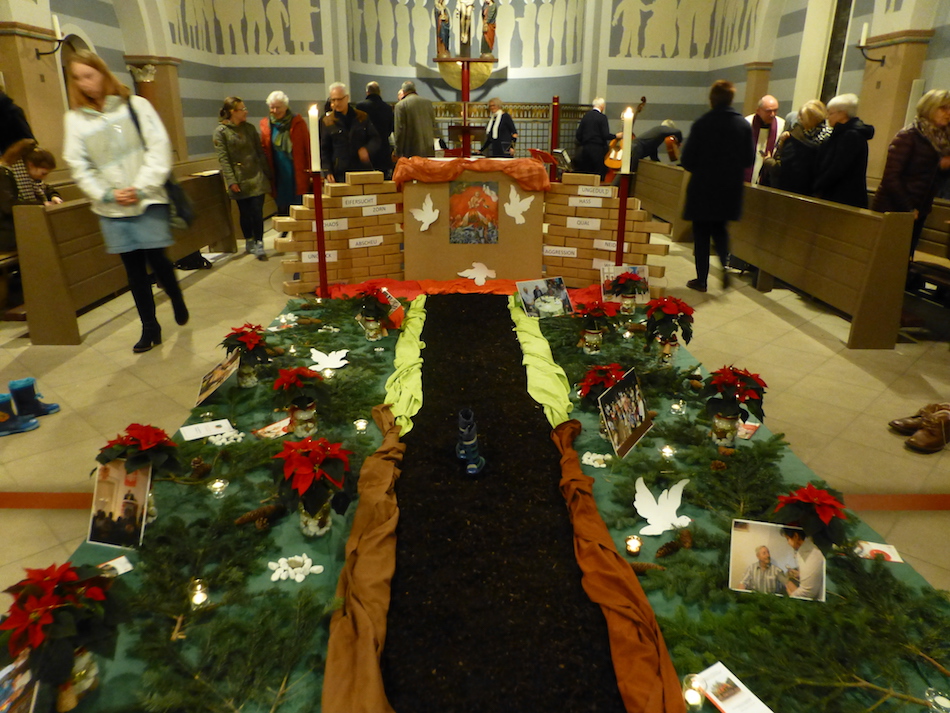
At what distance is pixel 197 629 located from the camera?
1.84m

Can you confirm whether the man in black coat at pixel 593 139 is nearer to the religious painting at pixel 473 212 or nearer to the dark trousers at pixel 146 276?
the religious painting at pixel 473 212

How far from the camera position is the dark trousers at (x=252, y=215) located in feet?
21.6

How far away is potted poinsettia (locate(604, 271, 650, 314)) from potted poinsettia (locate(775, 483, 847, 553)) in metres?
2.73

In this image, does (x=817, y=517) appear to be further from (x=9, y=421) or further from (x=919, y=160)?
(x=919, y=160)

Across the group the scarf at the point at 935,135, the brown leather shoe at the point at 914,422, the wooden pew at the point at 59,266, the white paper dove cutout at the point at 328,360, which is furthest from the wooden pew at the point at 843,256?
the wooden pew at the point at 59,266

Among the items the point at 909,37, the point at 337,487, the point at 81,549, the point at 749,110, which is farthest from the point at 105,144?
the point at 749,110

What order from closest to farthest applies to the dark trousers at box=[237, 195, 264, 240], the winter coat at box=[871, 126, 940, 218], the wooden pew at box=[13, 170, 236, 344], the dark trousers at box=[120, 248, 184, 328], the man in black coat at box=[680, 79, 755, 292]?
1. the dark trousers at box=[120, 248, 184, 328]
2. the wooden pew at box=[13, 170, 236, 344]
3. the winter coat at box=[871, 126, 940, 218]
4. the man in black coat at box=[680, 79, 755, 292]
5. the dark trousers at box=[237, 195, 264, 240]

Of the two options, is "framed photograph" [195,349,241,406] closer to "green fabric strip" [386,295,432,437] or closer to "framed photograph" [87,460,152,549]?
"green fabric strip" [386,295,432,437]

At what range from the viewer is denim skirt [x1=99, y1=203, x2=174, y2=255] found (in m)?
3.62

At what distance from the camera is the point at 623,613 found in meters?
1.86

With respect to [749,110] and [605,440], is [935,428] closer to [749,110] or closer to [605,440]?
[605,440]

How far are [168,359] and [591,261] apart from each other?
3.12 metres

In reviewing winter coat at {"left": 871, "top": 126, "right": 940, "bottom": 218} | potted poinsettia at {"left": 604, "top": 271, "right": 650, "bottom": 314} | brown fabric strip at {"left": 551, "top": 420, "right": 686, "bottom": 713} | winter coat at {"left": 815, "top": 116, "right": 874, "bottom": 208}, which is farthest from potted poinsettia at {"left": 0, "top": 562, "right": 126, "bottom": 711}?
winter coat at {"left": 815, "top": 116, "right": 874, "bottom": 208}

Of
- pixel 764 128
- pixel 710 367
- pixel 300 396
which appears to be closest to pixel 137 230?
pixel 300 396
